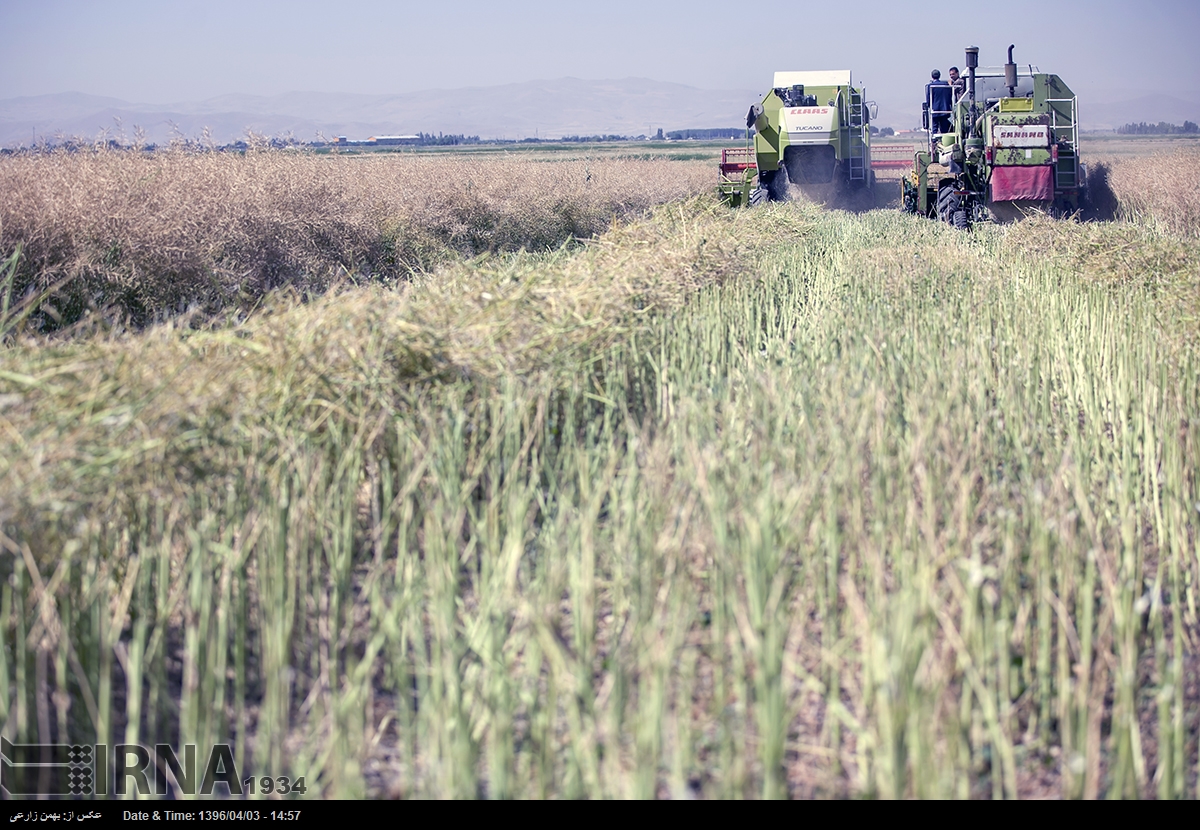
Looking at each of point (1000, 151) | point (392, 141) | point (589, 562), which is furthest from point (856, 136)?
point (392, 141)

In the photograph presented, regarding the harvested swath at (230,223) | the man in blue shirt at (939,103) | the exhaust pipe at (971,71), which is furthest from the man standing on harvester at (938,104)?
the harvested swath at (230,223)

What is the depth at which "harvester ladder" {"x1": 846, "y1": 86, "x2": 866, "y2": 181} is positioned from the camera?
1819 cm

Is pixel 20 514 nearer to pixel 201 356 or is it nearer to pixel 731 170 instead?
pixel 201 356

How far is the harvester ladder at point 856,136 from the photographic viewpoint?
18.2m

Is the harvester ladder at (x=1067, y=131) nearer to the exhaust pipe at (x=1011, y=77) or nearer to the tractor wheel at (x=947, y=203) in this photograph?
the exhaust pipe at (x=1011, y=77)

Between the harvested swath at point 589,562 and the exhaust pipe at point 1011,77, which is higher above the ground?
the exhaust pipe at point 1011,77

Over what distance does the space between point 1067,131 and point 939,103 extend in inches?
101

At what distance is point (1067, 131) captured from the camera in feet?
49.1

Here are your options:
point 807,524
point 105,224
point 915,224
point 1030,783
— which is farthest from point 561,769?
point 915,224

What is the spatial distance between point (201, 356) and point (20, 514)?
1296mm

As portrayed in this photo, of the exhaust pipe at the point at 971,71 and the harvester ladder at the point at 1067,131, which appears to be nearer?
the harvester ladder at the point at 1067,131

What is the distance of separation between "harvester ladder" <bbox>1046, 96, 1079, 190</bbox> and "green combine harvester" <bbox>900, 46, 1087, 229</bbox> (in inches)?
0.5

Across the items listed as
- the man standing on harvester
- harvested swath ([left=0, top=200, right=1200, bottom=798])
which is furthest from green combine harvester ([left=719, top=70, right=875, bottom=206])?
harvested swath ([left=0, top=200, right=1200, bottom=798])

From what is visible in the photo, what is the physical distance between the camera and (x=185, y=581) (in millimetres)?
2922
